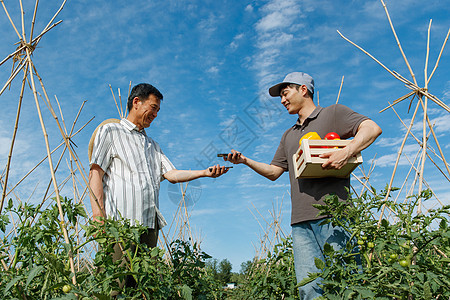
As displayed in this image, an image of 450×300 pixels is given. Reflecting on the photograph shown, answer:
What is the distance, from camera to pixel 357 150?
1612 millimetres

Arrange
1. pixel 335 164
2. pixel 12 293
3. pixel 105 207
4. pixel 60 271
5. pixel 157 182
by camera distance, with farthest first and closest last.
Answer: pixel 157 182
pixel 105 207
pixel 335 164
pixel 12 293
pixel 60 271

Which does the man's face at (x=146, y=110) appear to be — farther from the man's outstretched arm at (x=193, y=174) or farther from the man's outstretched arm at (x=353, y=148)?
the man's outstretched arm at (x=353, y=148)

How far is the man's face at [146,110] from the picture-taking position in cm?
212

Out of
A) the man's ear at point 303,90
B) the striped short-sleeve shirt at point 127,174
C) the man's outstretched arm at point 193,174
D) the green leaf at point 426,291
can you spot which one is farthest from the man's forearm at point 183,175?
the green leaf at point 426,291

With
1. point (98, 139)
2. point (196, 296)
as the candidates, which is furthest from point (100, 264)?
point (196, 296)

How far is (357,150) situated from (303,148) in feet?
0.82

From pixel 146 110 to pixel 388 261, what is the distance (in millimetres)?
1531

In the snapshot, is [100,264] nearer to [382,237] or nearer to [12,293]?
[12,293]

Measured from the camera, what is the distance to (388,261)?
1441 mm

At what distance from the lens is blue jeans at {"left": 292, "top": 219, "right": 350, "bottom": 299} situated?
5.40ft

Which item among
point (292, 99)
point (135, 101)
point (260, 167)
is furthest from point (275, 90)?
point (135, 101)

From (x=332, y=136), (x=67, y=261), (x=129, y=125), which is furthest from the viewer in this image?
(x=129, y=125)

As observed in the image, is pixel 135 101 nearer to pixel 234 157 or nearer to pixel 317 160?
pixel 234 157

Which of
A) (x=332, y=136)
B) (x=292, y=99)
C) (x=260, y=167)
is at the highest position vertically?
(x=292, y=99)
